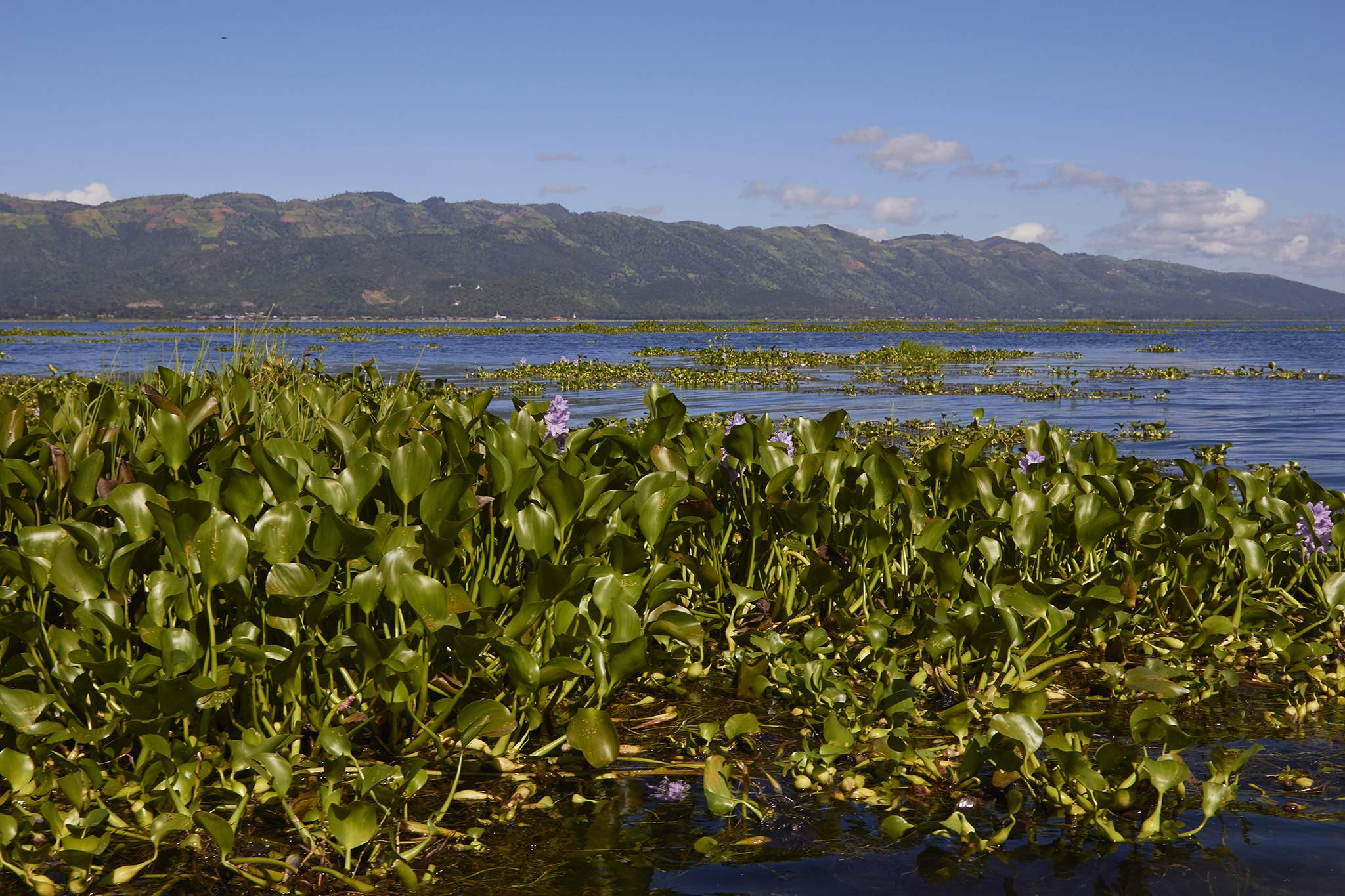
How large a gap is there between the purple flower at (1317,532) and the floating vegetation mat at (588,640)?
13 mm

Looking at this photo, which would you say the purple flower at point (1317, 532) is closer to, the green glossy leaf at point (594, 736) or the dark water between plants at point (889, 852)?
the dark water between plants at point (889, 852)

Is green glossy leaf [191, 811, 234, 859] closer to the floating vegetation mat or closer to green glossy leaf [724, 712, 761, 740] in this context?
the floating vegetation mat

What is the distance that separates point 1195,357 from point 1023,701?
3569 centimetres

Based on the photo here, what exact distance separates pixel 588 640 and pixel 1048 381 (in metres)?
21.5

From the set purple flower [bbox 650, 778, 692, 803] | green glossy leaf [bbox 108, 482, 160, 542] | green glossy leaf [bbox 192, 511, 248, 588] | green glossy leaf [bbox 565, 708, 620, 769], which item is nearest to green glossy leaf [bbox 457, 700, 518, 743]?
green glossy leaf [bbox 565, 708, 620, 769]

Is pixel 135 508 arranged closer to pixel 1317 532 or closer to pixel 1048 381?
A: pixel 1317 532

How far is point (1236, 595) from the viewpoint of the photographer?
3852 mm

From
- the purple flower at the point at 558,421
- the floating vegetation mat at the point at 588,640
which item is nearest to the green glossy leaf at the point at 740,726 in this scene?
the floating vegetation mat at the point at 588,640

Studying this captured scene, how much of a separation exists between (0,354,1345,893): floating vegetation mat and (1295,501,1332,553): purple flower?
0.04 ft

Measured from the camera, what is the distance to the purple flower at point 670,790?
280cm

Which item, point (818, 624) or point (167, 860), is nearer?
point (167, 860)

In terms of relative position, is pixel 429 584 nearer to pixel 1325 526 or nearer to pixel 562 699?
pixel 562 699

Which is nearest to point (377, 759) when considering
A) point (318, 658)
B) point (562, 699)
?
point (318, 658)

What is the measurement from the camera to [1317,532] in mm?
3967
